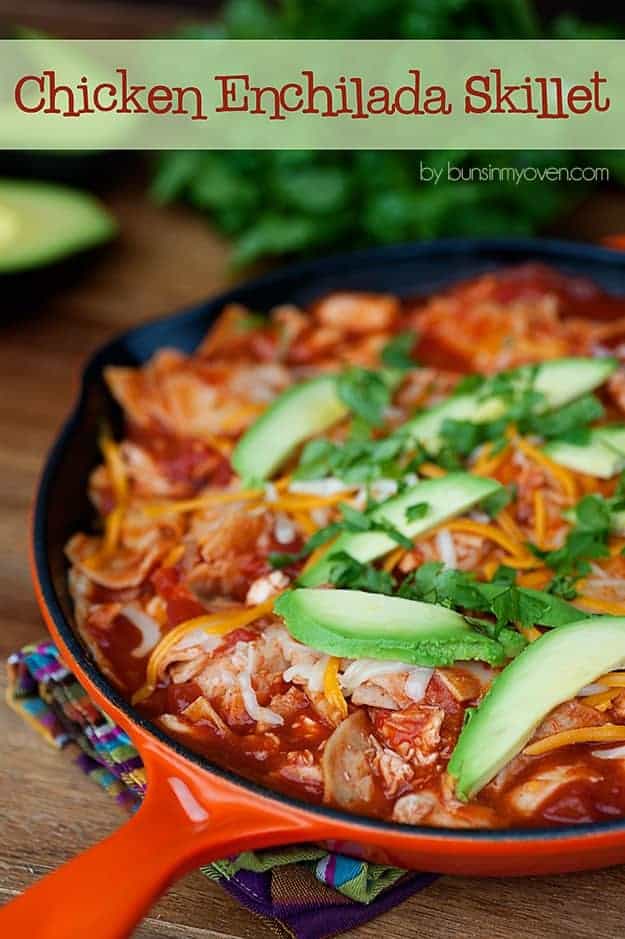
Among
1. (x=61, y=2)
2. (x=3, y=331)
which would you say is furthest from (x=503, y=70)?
(x=61, y=2)

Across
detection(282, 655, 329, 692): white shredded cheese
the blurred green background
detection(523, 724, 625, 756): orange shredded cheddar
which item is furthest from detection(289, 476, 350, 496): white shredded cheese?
the blurred green background

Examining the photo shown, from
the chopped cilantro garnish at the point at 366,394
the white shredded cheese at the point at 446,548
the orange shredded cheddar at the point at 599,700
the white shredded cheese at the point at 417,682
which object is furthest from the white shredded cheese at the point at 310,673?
the chopped cilantro garnish at the point at 366,394

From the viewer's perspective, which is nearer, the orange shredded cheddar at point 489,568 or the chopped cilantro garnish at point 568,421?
the orange shredded cheddar at point 489,568

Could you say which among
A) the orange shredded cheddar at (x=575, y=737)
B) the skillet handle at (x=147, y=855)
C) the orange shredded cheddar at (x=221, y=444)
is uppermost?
the orange shredded cheddar at (x=221, y=444)

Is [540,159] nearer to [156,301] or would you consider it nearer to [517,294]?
[517,294]

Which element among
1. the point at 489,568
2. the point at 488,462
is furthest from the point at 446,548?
the point at 488,462

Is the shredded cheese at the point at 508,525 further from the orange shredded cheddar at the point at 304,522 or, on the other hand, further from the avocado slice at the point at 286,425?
the avocado slice at the point at 286,425

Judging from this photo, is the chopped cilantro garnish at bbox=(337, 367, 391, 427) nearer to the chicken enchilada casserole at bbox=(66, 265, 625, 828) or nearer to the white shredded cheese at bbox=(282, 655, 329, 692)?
the chicken enchilada casserole at bbox=(66, 265, 625, 828)
